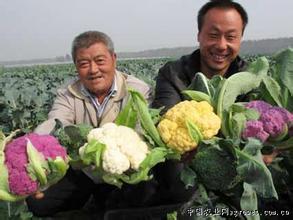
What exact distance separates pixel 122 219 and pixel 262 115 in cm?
85

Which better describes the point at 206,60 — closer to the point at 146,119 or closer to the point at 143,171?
the point at 146,119

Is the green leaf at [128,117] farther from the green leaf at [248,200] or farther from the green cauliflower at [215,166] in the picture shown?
the green leaf at [248,200]

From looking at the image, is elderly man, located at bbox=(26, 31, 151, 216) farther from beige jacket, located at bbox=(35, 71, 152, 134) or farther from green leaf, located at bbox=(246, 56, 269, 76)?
green leaf, located at bbox=(246, 56, 269, 76)

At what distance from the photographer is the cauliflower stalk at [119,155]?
4.96 ft

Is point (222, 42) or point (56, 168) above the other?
point (222, 42)

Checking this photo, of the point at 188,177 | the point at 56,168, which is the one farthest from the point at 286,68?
the point at 56,168

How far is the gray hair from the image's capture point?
91.7 inches

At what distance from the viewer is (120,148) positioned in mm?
1556

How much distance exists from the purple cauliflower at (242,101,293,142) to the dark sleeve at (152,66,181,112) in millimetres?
602

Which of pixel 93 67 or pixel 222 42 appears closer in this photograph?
pixel 222 42

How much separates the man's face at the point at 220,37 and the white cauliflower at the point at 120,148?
807 mm

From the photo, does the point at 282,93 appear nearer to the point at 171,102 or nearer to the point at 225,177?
the point at 225,177

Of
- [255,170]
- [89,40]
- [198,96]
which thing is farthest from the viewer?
[89,40]

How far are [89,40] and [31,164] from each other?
0.98 metres
